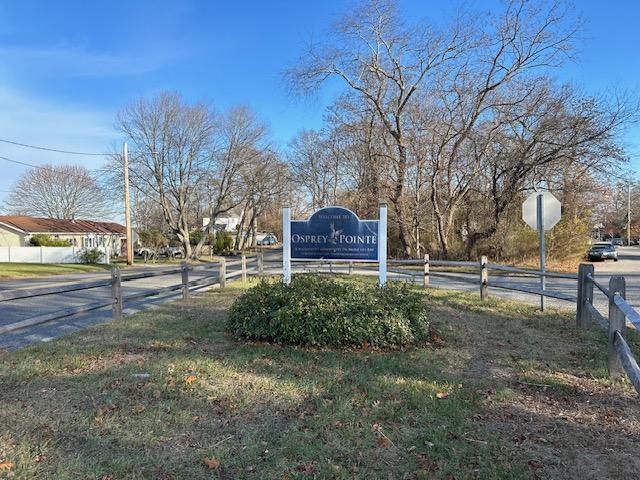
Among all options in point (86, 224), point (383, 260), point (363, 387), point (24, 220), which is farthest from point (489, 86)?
point (86, 224)

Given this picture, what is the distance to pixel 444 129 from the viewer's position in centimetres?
2553

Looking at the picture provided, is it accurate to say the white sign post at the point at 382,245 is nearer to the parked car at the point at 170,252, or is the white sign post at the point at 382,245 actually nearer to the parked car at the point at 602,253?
the parked car at the point at 602,253

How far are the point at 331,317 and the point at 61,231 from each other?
1914 inches

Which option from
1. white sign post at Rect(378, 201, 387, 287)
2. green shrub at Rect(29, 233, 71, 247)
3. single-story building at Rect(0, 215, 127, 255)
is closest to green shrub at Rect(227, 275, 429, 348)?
white sign post at Rect(378, 201, 387, 287)

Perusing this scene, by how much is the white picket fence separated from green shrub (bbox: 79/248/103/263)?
1046mm

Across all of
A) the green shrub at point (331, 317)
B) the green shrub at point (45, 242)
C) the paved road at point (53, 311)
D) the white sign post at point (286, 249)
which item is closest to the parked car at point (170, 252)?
the green shrub at point (45, 242)

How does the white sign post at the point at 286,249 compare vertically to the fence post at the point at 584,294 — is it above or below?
above

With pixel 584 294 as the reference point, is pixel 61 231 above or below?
above

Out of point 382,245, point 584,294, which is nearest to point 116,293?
point 382,245

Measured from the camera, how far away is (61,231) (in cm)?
4666

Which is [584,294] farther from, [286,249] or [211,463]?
[211,463]

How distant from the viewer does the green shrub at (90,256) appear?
34000 millimetres

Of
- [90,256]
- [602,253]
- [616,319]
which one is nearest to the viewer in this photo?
[616,319]

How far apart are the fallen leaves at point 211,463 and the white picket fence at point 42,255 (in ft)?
120
